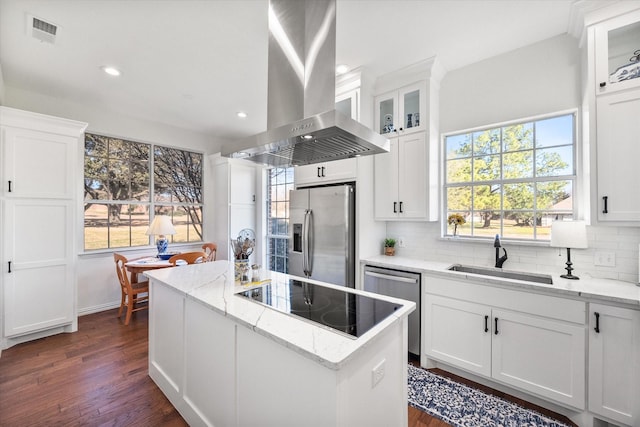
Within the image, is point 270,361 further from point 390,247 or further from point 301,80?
point 390,247

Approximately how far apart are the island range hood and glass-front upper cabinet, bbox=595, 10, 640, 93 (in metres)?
1.72

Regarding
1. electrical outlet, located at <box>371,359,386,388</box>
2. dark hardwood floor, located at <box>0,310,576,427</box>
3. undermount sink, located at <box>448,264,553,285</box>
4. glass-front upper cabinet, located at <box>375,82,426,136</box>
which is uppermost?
glass-front upper cabinet, located at <box>375,82,426,136</box>

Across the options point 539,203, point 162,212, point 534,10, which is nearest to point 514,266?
point 539,203

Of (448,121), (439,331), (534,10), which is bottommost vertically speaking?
(439,331)

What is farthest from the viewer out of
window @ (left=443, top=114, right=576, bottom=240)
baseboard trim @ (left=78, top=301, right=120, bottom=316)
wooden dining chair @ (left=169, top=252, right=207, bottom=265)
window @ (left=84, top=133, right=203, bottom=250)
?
window @ (left=84, top=133, right=203, bottom=250)

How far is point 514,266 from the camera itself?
8.29ft

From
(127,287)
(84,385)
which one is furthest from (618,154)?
(127,287)

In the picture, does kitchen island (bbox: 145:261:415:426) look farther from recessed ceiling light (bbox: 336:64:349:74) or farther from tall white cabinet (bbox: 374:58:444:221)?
recessed ceiling light (bbox: 336:64:349:74)

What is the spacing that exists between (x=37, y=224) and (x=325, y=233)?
124 inches

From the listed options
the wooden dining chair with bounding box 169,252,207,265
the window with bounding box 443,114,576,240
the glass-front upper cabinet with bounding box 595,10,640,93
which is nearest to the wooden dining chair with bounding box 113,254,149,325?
the wooden dining chair with bounding box 169,252,207,265

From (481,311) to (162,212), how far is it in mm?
4663

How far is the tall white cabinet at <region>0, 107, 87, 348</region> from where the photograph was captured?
9.27ft

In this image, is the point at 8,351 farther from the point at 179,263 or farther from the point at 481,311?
the point at 481,311

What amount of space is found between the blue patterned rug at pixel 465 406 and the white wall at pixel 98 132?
4.10 m
